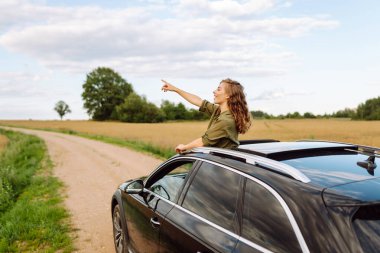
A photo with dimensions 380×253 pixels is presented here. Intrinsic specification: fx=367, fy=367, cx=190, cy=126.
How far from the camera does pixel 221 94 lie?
414cm

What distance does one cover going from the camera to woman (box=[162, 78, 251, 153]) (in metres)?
3.85

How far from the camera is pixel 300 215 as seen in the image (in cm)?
191

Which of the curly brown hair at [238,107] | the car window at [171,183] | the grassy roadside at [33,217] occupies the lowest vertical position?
the grassy roadside at [33,217]

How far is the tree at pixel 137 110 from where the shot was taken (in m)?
77.0

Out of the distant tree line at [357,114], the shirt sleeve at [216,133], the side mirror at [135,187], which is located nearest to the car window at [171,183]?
the side mirror at [135,187]

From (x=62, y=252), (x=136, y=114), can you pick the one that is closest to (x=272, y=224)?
(x=62, y=252)

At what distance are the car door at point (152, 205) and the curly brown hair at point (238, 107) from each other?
82cm

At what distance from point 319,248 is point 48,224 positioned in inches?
206

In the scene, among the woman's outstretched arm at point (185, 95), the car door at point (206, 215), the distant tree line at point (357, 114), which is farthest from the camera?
the distant tree line at point (357, 114)

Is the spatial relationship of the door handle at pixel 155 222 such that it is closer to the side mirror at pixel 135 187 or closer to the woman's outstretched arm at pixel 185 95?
the side mirror at pixel 135 187

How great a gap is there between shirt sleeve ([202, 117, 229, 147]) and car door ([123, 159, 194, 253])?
0.40m

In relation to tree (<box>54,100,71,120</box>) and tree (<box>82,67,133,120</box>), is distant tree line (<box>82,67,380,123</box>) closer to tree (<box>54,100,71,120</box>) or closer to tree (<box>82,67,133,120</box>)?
tree (<box>82,67,133,120</box>)

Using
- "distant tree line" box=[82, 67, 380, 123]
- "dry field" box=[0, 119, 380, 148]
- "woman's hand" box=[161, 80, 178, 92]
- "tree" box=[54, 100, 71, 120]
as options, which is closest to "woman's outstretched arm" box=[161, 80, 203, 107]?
"woman's hand" box=[161, 80, 178, 92]

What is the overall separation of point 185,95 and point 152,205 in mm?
1966
